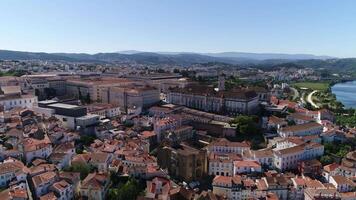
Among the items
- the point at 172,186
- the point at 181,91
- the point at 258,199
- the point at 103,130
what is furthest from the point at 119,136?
the point at 181,91

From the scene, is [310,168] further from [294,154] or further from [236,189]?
[236,189]

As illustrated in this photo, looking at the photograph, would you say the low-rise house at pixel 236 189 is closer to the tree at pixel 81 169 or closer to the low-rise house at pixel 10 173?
the tree at pixel 81 169

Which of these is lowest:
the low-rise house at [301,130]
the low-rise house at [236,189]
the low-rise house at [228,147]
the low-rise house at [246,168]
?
the low-rise house at [236,189]

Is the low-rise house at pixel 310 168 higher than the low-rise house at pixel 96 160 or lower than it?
lower

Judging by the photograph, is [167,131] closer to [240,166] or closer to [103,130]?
[103,130]

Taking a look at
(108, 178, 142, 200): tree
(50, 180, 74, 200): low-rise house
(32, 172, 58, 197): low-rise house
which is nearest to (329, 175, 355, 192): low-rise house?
(108, 178, 142, 200): tree

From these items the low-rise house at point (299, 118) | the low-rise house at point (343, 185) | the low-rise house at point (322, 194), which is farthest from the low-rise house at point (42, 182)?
the low-rise house at point (299, 118)

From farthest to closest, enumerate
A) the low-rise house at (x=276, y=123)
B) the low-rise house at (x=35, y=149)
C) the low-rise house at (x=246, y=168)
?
the low-rise house at (x=276, y=123)
the low-rise house at (x=246, y=168)
the low-rise house at (x=35, y=149)

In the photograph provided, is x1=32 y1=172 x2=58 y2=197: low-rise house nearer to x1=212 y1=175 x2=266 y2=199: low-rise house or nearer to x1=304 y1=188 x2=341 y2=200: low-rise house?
x1=212 y1=175 x2=266 y2=199: low-rise house
